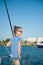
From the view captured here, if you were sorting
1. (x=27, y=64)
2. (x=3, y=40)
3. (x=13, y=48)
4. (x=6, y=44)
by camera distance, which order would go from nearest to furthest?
(x=13, y=48), (x=6, y=44), (x=3, y=40), (x=27, y=64)

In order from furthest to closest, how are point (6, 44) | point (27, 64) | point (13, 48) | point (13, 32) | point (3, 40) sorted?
point (27, 64), point (3, 40), point (6, 44), point (13, 48), point (13, 32)

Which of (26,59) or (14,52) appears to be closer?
(14,52)

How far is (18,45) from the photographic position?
2131 mm

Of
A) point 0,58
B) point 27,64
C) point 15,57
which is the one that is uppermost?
point 15,57

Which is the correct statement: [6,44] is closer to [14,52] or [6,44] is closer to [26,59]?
[14,52]

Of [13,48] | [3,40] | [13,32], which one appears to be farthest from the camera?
[3,40]

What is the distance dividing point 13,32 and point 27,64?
34.9 inches

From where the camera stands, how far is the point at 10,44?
2256 mm

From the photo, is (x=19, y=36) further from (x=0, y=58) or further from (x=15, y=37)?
(x=0, y=58)

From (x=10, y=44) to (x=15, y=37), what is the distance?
16 centimetres

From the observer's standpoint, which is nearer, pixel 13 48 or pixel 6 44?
pixel 13 48

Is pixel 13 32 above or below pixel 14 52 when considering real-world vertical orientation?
above

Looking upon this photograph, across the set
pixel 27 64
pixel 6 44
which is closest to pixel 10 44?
pixel 6 44

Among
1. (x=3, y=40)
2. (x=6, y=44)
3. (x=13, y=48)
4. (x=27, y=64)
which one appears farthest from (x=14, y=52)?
(x=27, y=64)
